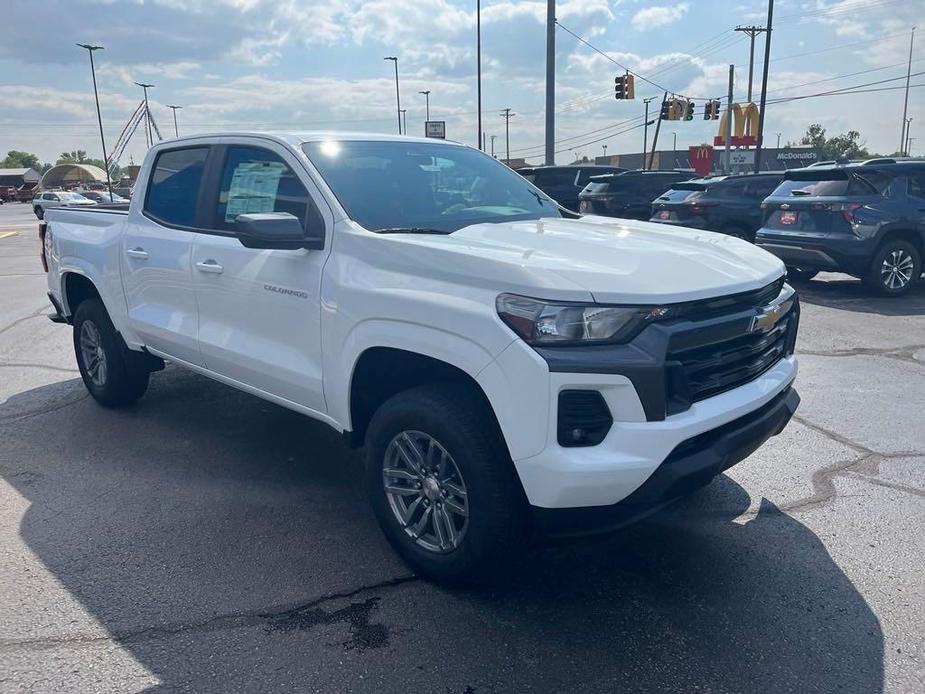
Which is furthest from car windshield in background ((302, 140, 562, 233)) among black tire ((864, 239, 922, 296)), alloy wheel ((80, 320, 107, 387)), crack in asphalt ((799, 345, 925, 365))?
black tire ((864, 239, 922, 296))

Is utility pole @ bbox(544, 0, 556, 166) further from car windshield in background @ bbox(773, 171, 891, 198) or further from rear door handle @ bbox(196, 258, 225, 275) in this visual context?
rear door handle @ bbox(196, 258, 225, 275)

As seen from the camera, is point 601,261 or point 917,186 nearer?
point 601,261

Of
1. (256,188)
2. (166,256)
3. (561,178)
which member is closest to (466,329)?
(256,188)

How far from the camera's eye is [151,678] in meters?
2.84

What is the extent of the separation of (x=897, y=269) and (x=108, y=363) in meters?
9.51

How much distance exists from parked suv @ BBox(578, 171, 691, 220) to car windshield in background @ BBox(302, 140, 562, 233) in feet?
41.0

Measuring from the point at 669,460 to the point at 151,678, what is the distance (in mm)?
2013

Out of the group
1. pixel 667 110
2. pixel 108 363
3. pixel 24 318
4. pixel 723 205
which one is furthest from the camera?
pixel 667 110

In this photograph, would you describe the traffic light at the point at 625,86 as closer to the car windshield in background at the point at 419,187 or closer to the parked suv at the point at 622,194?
the parked suv at the point at 622,194

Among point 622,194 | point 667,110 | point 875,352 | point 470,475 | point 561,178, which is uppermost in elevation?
point 667,110

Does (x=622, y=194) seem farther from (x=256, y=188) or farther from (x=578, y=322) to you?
(x=578, y=322)

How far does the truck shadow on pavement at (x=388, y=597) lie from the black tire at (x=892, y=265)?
715cm

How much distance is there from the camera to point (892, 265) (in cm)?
1038

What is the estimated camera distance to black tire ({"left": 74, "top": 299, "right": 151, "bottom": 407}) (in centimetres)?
572
